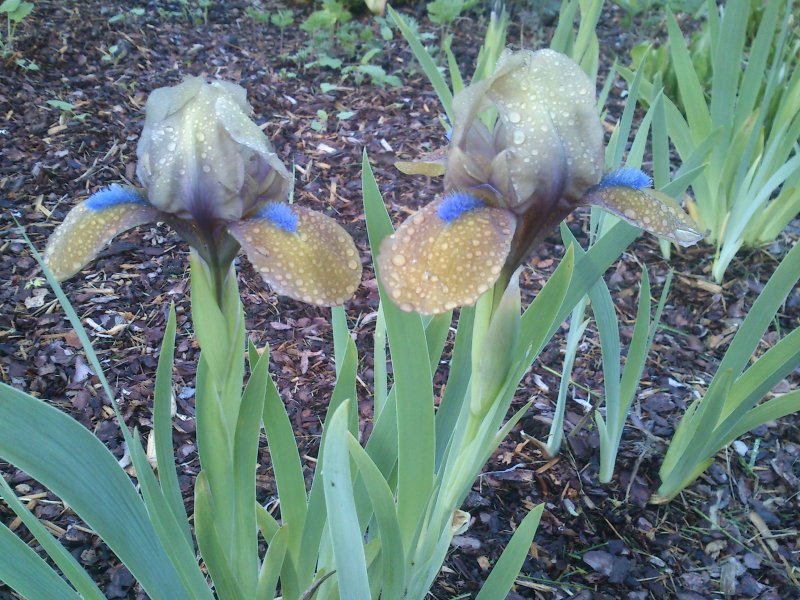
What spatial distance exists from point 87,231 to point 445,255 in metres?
0.42

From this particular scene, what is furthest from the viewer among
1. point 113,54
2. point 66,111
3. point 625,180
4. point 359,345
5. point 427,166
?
point 113,54

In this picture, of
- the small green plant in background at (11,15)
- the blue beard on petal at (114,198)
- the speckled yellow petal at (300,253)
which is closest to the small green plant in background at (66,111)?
the small green plant in background at (11,15)

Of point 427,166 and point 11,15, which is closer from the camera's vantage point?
point 427,166

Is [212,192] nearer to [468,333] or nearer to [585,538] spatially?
[468,333]

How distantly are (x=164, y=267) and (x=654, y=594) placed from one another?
1694 mm

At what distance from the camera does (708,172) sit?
2.27 m

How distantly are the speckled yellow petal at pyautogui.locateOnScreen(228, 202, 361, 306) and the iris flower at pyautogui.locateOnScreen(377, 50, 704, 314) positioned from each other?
71mm

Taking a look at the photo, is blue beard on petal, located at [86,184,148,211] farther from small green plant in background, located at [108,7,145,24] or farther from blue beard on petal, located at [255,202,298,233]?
small green plant in background, located at [108,7,145,24]

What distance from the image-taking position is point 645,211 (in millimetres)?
825

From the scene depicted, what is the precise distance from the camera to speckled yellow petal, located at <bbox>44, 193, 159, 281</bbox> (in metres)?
0.77

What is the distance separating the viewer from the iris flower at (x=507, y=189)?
0.72 metres

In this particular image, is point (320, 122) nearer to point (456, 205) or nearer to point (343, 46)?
point (343, 46)

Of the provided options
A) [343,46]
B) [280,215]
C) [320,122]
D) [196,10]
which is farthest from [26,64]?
[280,215]

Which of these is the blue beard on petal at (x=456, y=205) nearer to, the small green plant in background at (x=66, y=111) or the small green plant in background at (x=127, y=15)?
the small green plant in background at (x=66, y=111)
